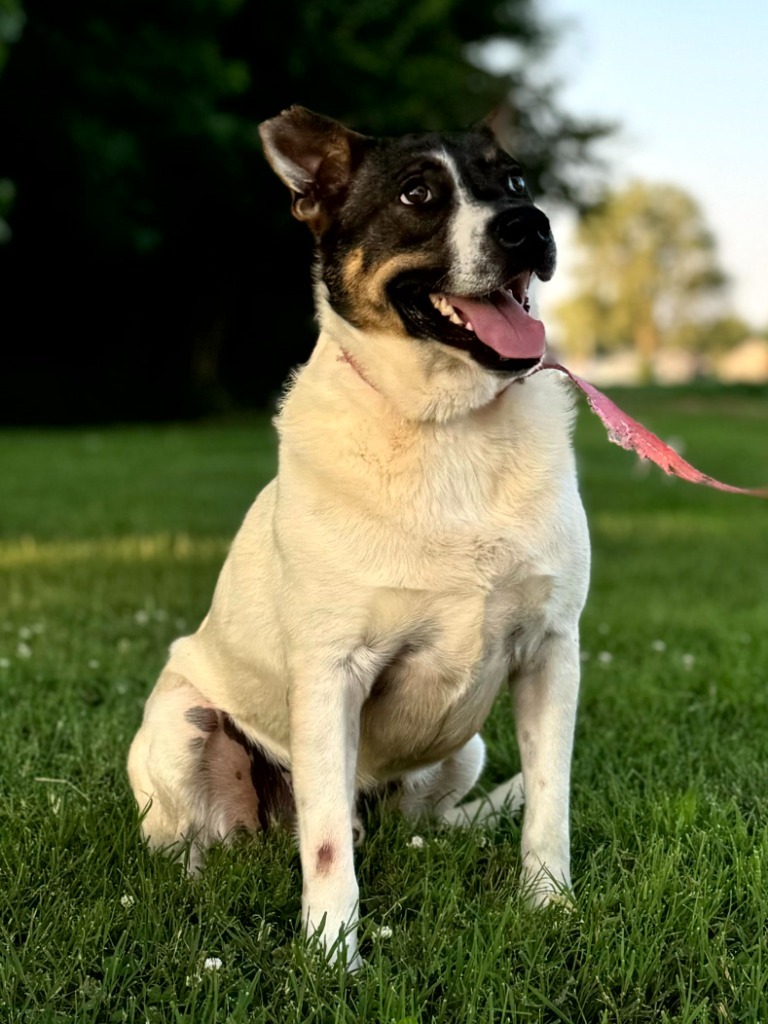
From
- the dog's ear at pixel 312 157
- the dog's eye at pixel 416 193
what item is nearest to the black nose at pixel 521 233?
the dog's eye at pixel 416 193

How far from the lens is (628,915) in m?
2.69

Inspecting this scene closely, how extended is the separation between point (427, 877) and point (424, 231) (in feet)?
5.19

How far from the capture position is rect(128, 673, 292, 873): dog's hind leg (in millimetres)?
3203

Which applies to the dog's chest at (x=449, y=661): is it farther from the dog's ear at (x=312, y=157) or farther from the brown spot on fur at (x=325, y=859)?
the dog's ear at (x=312, y=157)

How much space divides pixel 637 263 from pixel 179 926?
8310 cm

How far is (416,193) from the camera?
303cm

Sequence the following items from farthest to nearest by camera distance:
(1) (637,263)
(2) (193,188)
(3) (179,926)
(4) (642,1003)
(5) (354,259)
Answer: (1) (637,263), (2) (193,188), (5) (354,259), (3) (179,926), (4) (642,1003)

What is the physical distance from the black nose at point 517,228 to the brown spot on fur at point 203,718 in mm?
1497

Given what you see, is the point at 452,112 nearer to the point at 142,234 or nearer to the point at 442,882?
the point at 142,234

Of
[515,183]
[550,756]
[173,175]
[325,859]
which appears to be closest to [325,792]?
[325,859]

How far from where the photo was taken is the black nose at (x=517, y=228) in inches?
113

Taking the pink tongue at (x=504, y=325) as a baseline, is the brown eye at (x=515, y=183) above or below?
above

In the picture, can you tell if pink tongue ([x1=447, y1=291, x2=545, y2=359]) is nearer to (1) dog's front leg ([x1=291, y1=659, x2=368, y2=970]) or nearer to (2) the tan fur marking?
(2) the tan fur marking

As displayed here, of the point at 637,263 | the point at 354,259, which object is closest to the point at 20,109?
the point at 354,259
